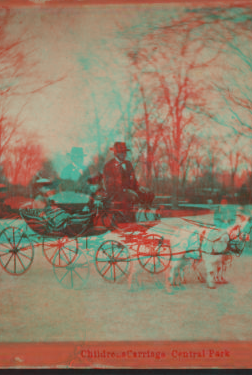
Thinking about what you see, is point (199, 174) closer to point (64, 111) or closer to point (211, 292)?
point (211, 292)

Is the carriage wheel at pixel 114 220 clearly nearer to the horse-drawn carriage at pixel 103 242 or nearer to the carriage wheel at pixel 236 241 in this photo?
the horse-drawn carriage at pixel 103 242

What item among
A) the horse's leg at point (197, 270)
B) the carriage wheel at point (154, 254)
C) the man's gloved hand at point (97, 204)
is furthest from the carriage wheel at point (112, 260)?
the horse's leg at point (197, 270)

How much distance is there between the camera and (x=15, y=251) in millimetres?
2361

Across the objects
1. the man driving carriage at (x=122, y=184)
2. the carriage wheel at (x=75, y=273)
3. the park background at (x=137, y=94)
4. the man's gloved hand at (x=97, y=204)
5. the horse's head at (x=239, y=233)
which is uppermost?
the park background at (x=137, y=94)

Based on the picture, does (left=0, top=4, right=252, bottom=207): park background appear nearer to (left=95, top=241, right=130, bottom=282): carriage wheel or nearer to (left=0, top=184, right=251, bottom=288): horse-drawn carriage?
(left=0, top=184, right=251, bottom=288): horse-drawn carriage

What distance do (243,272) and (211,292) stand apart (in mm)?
287

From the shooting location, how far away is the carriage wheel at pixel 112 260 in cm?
236

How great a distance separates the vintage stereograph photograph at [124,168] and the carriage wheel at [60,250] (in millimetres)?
11

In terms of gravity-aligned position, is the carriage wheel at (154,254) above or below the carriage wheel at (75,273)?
above

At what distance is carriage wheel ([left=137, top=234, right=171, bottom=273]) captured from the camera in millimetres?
2367

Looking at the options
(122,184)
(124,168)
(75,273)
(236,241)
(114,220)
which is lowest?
(75,273)

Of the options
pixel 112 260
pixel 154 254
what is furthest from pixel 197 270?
pixel 112 260

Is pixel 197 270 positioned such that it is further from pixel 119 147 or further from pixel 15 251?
pixel 15 251

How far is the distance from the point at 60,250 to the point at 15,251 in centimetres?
34
